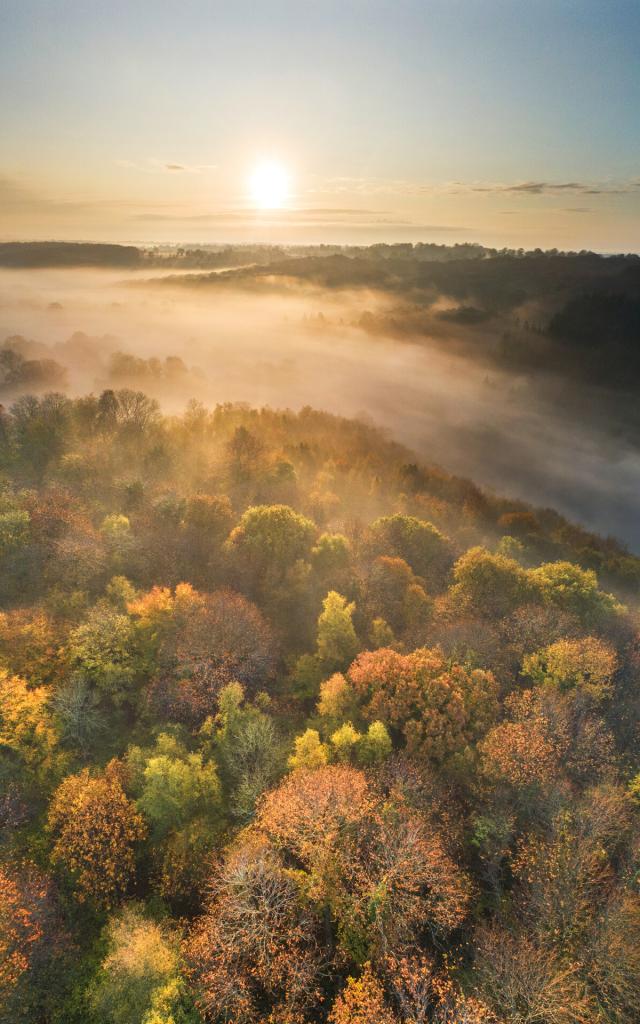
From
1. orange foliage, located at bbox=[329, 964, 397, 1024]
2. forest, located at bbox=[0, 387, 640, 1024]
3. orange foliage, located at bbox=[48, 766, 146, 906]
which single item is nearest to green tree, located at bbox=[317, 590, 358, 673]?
forest, located at bbox=[0, 387, 640, 1024]

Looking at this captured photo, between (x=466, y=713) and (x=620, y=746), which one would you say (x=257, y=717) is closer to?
(x=466, y=713)

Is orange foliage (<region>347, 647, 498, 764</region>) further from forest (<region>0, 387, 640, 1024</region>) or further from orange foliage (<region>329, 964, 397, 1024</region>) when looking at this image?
orange foliage (<region>329, 964, 397, 1024</region>)

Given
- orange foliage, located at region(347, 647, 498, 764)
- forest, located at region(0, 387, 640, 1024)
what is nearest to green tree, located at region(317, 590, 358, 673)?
forest, located at region(0, 387, 640, 1024)

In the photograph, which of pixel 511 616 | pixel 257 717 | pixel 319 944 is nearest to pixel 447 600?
pixel 511 616

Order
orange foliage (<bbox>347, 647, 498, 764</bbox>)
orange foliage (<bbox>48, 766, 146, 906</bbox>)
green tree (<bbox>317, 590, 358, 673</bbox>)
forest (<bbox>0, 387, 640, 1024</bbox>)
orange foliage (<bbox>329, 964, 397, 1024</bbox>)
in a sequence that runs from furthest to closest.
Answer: green tree (<bbox>317, 590, 358, 673</bbox>) → orange foliage (<bbox>347, 647, 498, 764</bbox>) → orange foliage (<bbox>48, 766, 146, 906</bbox>) → forest (<bbox>0, 387, 640, 1024</bbox>) → orange foliage (<bbox>329, 964, 397, 1024</bbox>)

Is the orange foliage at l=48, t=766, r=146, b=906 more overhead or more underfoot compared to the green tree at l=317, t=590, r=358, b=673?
more underfoot

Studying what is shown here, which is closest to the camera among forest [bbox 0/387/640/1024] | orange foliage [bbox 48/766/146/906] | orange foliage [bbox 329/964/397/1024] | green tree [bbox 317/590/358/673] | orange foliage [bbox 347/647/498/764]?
orange foliage [bbox 329/964/397/1024]

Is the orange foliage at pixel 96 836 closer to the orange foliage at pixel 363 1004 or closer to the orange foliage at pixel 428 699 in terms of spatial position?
the orange foliage at pixel 363 1004

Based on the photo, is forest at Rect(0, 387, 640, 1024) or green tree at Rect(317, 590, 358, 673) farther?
green tree at Rect(317, 590, 358, 673)
